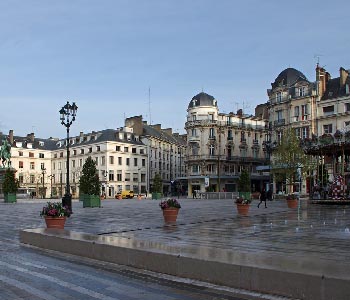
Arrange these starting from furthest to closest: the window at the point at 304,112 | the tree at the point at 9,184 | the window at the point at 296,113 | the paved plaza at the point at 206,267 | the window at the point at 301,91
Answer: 1. the window at the point at 296,113
2. the window at the point at 301,91
3. the window at the point at 304,112
4. the tree at the point at 9,184
5. the paved plaza at the point at 206,267

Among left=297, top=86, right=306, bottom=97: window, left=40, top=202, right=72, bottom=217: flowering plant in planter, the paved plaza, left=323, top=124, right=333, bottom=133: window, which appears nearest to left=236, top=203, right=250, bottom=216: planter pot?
the paved plaza

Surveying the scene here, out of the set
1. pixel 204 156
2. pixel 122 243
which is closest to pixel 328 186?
pixel 122 243

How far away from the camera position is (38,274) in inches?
369

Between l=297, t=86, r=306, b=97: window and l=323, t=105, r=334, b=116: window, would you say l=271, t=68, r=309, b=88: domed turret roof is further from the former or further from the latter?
l=323, t=105, r=334, b=116: window

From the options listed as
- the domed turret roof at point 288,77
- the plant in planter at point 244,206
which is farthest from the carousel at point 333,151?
the domed turret roof at point 288,77

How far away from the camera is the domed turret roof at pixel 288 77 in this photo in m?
72.8

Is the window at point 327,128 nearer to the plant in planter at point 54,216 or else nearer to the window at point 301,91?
the window at point 301,91

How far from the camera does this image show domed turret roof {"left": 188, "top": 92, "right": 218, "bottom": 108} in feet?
286

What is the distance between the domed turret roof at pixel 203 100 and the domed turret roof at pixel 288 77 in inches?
578

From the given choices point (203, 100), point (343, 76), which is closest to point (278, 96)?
point (343, 76)

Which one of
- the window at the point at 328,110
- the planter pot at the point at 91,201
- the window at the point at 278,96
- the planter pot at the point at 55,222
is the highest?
the window at the point at 278,96

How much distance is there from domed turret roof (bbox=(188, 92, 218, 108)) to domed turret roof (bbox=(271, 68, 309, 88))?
14.7 m

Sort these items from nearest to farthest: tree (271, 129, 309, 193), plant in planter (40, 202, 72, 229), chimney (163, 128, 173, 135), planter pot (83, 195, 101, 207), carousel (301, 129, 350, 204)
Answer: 1. plant in planter (40, 202, 72, 229)
2. carousel (301, 129, 350, 204)
3. planter pot (83, 195, 101, 207)
4. tree (271, 129, 309, 193)
5. chimney (163, 128, 173, 135)

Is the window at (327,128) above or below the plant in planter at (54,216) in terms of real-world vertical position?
above
